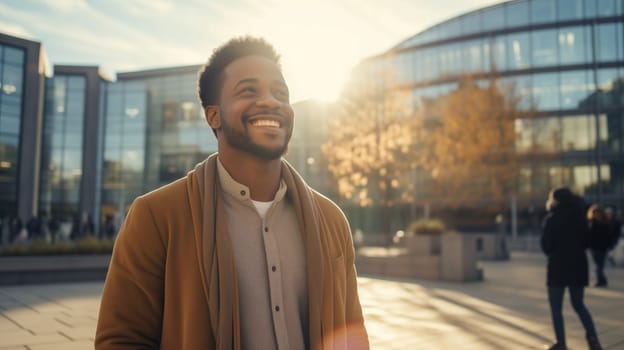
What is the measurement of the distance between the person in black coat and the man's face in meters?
5.19

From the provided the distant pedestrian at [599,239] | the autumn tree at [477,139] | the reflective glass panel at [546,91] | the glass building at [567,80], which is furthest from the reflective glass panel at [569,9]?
the distant pedestrian at [599,239]

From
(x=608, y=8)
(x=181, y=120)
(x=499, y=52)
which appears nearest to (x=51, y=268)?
(x=181, y=120)

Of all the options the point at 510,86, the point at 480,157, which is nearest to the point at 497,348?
the point at 480,157

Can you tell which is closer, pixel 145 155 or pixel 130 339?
pixel 130 339

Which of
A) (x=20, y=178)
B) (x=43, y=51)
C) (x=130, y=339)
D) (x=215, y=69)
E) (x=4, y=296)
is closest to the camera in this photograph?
(x=130, y=339)

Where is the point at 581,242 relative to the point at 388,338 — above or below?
above

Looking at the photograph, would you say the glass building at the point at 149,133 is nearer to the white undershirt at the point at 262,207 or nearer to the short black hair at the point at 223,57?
the short black hair at the point at 223,57

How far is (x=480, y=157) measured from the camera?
89.8ft

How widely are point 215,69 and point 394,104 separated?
873 inches

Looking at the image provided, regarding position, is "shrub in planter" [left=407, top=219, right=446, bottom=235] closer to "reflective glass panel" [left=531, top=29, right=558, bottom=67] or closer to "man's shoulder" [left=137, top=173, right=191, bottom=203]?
"man's shoulder" [left=137, top=173, right=191, bottom=203]

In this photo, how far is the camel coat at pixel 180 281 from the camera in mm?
1922

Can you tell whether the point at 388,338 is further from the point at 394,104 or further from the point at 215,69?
the point at 394,104

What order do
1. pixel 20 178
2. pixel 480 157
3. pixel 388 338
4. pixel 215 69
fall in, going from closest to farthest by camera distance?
pixel 215 69 → pixel 388 338 → pixel 480 157 → pixel 20 178

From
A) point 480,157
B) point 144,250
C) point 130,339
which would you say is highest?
point 480,157
